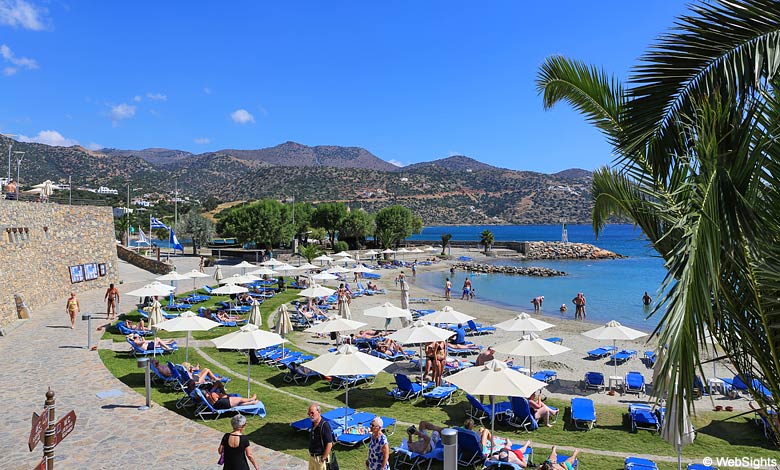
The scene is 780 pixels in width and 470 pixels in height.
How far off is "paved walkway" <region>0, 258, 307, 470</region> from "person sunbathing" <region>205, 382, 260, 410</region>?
586 millimetres

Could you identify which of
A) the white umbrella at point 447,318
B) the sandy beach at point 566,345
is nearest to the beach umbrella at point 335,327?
the sandy beach at point 566,345

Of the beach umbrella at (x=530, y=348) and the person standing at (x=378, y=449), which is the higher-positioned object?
the beach umbrella at (x=530, y=348)

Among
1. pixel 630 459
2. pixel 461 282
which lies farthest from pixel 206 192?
pixel 630 459

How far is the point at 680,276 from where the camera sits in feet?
7.81

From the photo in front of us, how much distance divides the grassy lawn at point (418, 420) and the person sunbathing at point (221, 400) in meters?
0.31

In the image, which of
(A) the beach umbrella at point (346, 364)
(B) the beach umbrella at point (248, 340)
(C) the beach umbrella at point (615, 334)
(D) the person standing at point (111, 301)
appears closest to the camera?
(A) the beach umbrella at point (346, 364)

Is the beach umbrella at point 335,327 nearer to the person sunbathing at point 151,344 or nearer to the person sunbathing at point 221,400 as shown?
the person sunbathing at point 221,400

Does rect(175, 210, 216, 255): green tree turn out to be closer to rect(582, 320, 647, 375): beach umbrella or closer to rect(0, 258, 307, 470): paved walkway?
rect(0, 258, 307, 470): paved walkway

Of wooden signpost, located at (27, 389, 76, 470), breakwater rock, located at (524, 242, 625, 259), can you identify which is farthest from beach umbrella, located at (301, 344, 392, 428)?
breakwater rock, located at (524, 242, 625, 259)

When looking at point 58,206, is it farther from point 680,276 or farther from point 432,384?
point 680,276

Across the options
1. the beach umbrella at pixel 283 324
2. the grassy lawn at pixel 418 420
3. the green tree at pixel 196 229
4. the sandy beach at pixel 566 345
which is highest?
the green tree at pixel 196 229

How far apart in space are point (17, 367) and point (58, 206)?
16877mm

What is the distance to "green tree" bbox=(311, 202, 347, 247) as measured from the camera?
67250mm

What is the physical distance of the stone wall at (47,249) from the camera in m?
18.9
